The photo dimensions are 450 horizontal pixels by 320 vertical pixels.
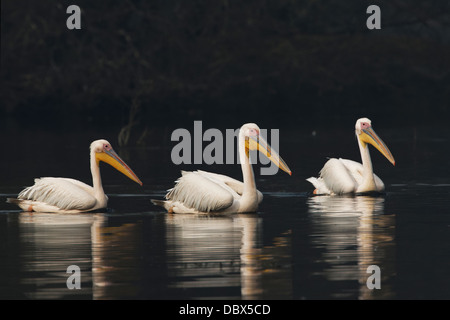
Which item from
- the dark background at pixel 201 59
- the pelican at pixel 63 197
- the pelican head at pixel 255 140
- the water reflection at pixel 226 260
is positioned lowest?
the water reflection at pixel 226 260

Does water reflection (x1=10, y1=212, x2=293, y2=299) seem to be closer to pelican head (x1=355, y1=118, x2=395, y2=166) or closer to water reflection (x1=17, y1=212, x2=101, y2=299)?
water reflection (x1=17, y1=212, x2=101, y2=299)

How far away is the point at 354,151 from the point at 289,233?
12237 millimetres

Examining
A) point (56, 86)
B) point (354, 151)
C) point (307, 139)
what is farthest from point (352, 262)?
point (56, 86)

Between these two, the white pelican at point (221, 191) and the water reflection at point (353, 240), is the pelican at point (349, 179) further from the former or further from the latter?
the white pelican at point (221, 191)

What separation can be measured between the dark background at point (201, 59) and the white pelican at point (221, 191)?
21366mm

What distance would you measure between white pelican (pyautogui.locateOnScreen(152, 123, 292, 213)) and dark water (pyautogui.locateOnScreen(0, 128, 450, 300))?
128 mm

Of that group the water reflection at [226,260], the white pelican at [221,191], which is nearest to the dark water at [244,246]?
the water reflection at [226,260]

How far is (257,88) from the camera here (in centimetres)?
4300

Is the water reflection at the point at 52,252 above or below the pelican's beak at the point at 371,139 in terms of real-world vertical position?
below

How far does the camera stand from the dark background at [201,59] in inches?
1462

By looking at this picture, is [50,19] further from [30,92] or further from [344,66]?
[344,66]

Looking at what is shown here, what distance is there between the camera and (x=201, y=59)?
3966 cm

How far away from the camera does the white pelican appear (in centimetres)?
1241

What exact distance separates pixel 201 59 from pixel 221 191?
2751 centimetres
